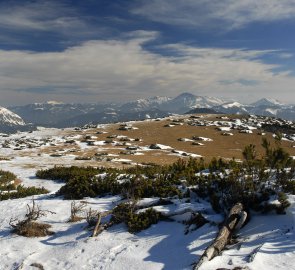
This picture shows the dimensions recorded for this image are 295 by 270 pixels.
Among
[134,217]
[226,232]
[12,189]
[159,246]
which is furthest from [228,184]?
[12,189]

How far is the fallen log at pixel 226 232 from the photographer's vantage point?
9.76 m

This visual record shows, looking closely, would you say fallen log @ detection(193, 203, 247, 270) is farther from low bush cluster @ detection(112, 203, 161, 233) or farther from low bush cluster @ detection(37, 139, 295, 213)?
low bush cluster @ detection(112, 203, 161, 233)

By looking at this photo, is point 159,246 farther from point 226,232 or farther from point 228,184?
point 228,184

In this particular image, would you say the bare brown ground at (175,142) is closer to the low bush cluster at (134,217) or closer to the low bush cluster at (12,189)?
the low bush cluster at (12,189)

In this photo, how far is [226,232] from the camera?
1088cm

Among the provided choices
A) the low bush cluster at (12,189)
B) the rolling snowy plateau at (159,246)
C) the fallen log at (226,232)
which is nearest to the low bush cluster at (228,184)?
the rolling snowy plateau at (159,246)

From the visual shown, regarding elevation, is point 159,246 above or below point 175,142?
above

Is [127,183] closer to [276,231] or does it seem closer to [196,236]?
[196,236]

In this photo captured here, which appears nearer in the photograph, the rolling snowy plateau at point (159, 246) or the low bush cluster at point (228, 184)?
the rolling snowy plateau at point (159, 246)

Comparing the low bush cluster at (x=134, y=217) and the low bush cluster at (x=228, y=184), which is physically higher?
the low bush cluster at (x=228, y=184)

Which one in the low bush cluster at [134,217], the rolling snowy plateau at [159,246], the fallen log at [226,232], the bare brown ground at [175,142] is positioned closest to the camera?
the fallen log at [226,232]

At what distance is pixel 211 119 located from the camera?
9938 centimetres

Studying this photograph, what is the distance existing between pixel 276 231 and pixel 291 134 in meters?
70.1

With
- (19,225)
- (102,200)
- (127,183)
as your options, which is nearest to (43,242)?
(19,225)
